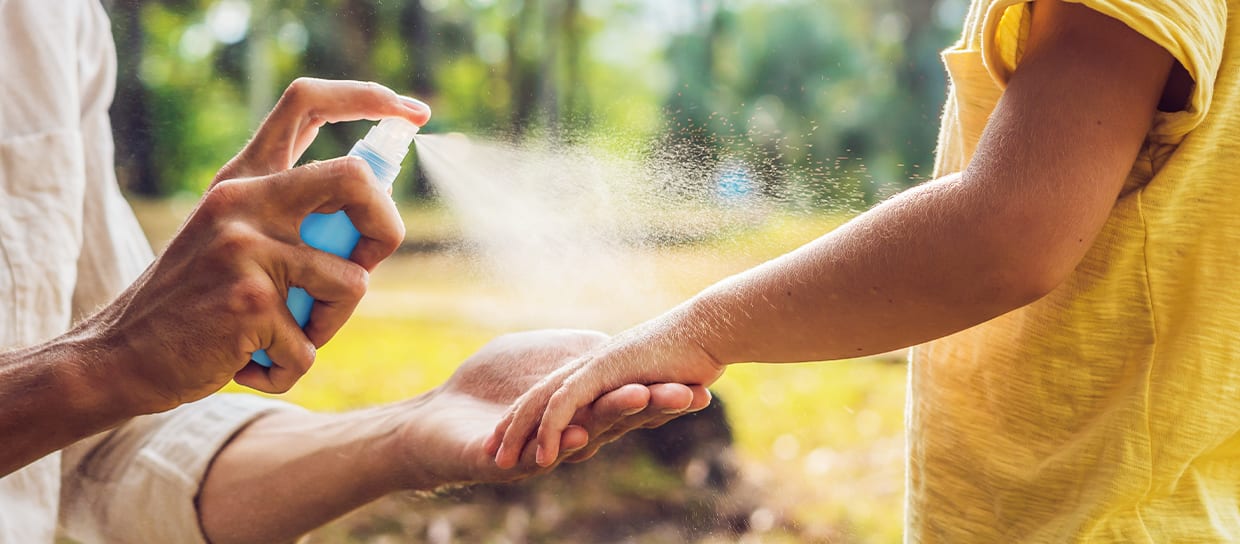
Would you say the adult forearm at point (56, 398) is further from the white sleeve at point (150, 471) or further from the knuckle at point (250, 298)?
the white sleeve at point (150, 471)

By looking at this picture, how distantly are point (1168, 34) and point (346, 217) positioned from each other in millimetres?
473

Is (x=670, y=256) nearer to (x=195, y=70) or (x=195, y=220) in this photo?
(x=195, y=220)

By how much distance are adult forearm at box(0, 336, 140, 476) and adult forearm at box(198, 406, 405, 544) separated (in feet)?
0.78

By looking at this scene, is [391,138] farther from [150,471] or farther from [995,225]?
[150,471]

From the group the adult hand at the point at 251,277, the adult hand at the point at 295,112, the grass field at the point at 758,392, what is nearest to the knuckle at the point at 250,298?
the adult hand at the point at 251,277

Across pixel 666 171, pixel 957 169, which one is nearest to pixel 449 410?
pixel 666 171

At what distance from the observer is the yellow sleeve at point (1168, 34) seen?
52 centimetres

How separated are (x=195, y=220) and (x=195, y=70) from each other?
0.80 m

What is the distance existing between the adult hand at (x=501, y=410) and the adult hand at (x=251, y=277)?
16 cm

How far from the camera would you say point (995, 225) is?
1.84 ft

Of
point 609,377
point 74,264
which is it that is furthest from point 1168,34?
point 74,264

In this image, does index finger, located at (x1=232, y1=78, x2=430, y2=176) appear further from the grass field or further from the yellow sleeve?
the grass field

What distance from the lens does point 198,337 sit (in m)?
0.66

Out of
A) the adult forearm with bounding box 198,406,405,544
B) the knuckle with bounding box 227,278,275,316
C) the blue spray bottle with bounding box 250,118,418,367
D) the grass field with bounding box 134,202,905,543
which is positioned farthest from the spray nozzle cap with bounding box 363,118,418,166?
the grass field with bounding box 134,202,905,543
